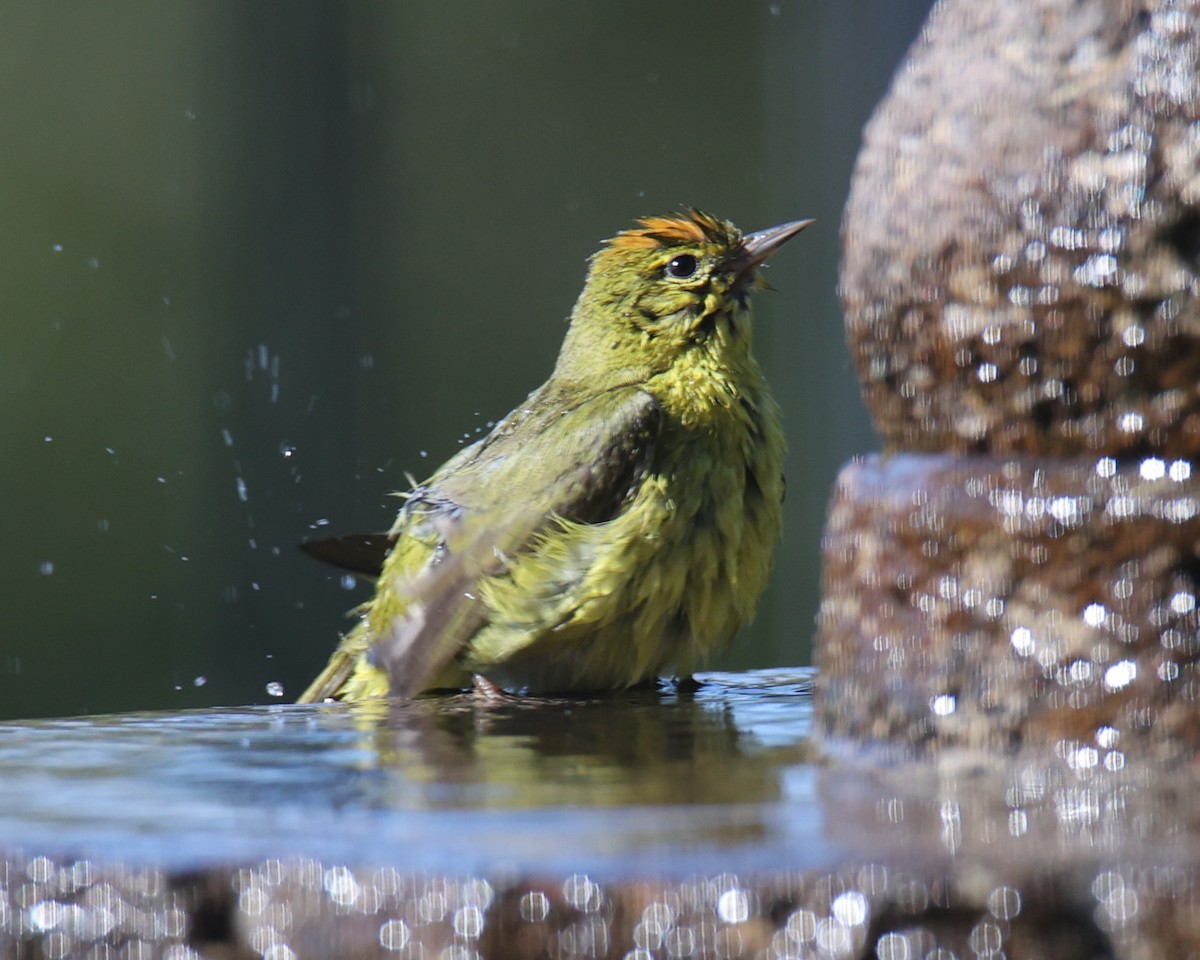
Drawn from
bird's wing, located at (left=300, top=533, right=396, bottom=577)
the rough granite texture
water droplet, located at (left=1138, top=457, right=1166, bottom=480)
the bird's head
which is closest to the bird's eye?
the bird's head

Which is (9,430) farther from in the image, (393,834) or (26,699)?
(393,834)

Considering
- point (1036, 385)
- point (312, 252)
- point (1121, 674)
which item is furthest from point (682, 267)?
point (312, 252)

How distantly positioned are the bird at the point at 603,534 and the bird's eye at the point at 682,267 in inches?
2.4

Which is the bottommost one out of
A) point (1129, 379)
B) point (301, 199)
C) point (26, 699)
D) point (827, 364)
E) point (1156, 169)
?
point (26, 699)

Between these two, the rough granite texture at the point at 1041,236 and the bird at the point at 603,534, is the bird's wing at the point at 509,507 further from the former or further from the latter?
the rough granite texture at the point at 1041,236

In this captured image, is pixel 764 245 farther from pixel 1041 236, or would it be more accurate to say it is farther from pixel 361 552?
pixel 1041 236

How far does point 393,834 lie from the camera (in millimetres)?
1627

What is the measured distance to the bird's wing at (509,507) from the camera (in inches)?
162

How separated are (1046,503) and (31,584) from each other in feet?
29.2

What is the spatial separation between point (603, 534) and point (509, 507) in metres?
0.26

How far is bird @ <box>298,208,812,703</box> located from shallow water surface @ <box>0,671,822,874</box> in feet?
3.03

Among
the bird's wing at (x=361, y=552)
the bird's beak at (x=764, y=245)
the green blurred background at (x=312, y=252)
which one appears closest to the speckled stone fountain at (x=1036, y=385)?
the bird's beak at (x=764, y=245)

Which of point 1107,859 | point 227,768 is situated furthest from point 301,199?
point 1107,859

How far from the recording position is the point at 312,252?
10250mm
